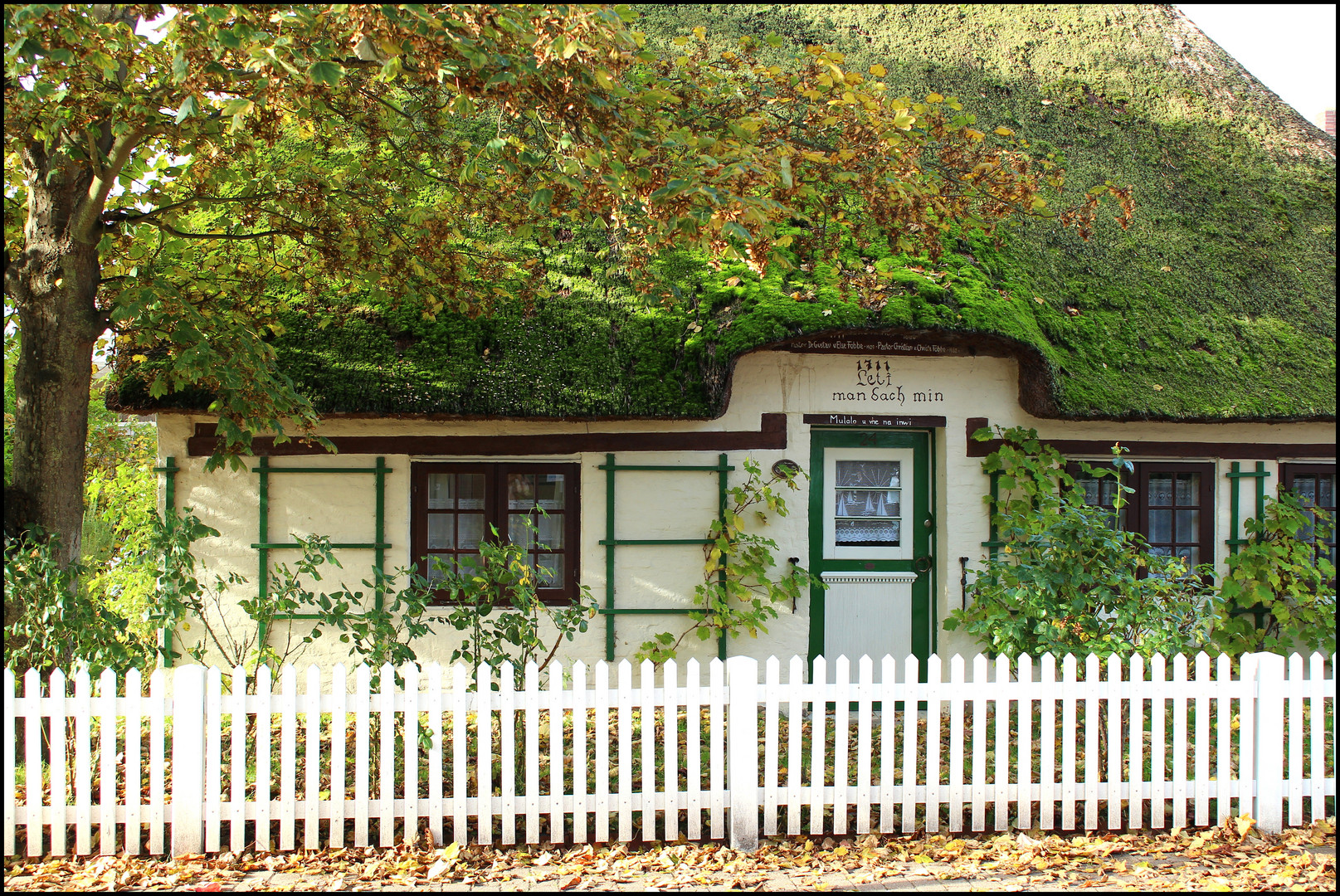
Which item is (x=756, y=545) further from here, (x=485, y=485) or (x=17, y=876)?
(x=17, y=876)

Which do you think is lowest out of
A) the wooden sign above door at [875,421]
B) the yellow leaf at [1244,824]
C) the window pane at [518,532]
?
the yellow leaf at [1244,824]

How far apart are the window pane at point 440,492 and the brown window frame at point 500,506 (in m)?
0.04

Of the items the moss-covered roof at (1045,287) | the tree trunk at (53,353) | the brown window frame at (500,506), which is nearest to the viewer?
the tree trunk at (53,353)

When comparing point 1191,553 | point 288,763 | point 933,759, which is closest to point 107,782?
point 288,763

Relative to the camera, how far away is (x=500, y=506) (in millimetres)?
6125

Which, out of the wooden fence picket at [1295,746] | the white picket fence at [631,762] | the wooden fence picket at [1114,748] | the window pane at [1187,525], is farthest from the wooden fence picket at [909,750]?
the window pane at [1187,525]

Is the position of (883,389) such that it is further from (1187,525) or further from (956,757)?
(956,757)

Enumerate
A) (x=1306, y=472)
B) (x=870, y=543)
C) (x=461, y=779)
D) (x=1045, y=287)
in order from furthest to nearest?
(x=1306, y=472) < (x=1045, y=287) < (x=870, y=543) < (x=461, y=779)

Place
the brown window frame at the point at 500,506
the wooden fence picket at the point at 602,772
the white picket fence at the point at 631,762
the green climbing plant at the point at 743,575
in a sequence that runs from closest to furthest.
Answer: the white picket fence at the point at 631,762
the wooden fence picket at the point at 602,772
the green climbing plant at the point at 743,575
the brown window frame at the point at 500,506

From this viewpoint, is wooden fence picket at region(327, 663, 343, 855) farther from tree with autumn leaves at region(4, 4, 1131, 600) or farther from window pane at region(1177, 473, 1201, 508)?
window pane at region(1177, 473, 1201, 508)

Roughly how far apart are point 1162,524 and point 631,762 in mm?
4897

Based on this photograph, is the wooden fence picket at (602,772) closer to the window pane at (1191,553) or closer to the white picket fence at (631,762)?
the white picket fence at (631,762)

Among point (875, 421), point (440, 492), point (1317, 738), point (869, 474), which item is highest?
point (875, 421)

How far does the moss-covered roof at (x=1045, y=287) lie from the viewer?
5.63m
